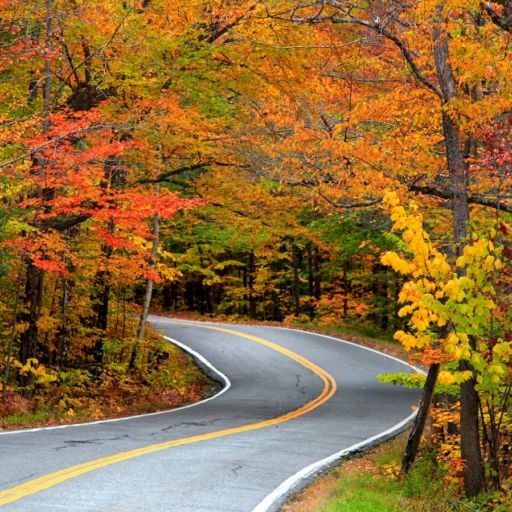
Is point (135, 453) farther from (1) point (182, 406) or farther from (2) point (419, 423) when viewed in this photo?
(1) point (182, 406)

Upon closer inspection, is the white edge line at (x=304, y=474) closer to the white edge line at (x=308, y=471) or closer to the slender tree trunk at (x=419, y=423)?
the white edge line at (x=308, y=471)

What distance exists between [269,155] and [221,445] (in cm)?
529

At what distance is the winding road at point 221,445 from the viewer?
8.19 m

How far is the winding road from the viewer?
8.19 metres

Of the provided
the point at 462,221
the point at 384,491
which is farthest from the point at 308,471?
the point at 462,221

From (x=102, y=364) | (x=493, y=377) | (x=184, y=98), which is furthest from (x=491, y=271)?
(x=102, y=364)

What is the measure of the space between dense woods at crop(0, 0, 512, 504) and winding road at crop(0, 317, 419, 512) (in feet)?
7.51

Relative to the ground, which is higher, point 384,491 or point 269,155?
point 269,155

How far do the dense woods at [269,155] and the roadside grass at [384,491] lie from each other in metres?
0.34

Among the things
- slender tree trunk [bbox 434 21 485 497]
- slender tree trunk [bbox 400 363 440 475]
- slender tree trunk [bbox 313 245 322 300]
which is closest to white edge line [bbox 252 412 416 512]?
slender tree trunk [bbox 400 363 440 475]

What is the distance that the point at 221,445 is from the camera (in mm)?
12094

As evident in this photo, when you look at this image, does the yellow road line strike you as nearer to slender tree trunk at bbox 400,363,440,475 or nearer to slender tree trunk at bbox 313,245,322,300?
slender tree trunk at bbox 400,363,440,475

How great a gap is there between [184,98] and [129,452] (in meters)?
9.31

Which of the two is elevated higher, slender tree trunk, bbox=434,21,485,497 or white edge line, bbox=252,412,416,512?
slender tree trunk, bbox=434,21,485,497
